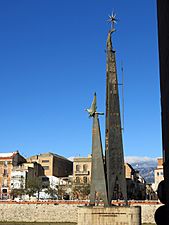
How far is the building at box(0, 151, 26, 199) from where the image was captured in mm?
76062

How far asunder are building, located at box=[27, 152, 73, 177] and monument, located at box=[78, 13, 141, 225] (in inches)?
2706

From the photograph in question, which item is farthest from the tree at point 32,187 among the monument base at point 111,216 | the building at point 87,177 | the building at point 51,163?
the monument base at point 111,216

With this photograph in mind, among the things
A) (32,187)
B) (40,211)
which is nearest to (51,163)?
(32,187)

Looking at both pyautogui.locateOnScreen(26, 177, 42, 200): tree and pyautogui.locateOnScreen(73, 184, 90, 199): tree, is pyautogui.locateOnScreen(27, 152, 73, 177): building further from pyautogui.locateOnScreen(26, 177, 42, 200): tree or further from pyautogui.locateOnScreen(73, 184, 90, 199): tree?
pyautogui.locateOnScreen(26, 177, 42, 200): tree

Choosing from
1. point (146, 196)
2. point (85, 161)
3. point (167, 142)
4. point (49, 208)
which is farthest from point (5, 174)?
point (167, 142)

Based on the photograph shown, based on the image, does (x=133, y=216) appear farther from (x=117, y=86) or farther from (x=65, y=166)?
(x=65, y=166)

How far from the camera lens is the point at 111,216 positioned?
1745 centimetres

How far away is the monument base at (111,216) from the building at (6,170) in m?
60.6

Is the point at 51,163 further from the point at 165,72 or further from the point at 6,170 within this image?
the point at 165,72

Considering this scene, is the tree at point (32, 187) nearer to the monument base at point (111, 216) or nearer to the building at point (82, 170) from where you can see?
the building at point (82, 170)

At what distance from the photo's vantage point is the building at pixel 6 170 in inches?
2995

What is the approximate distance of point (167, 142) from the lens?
20.8ft

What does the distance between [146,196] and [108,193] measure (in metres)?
71.2

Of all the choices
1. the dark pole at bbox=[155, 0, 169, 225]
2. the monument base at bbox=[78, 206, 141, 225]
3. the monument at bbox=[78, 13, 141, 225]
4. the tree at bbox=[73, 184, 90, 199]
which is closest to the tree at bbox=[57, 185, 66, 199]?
the tree at bbox=[73, 184, 90, 199]
